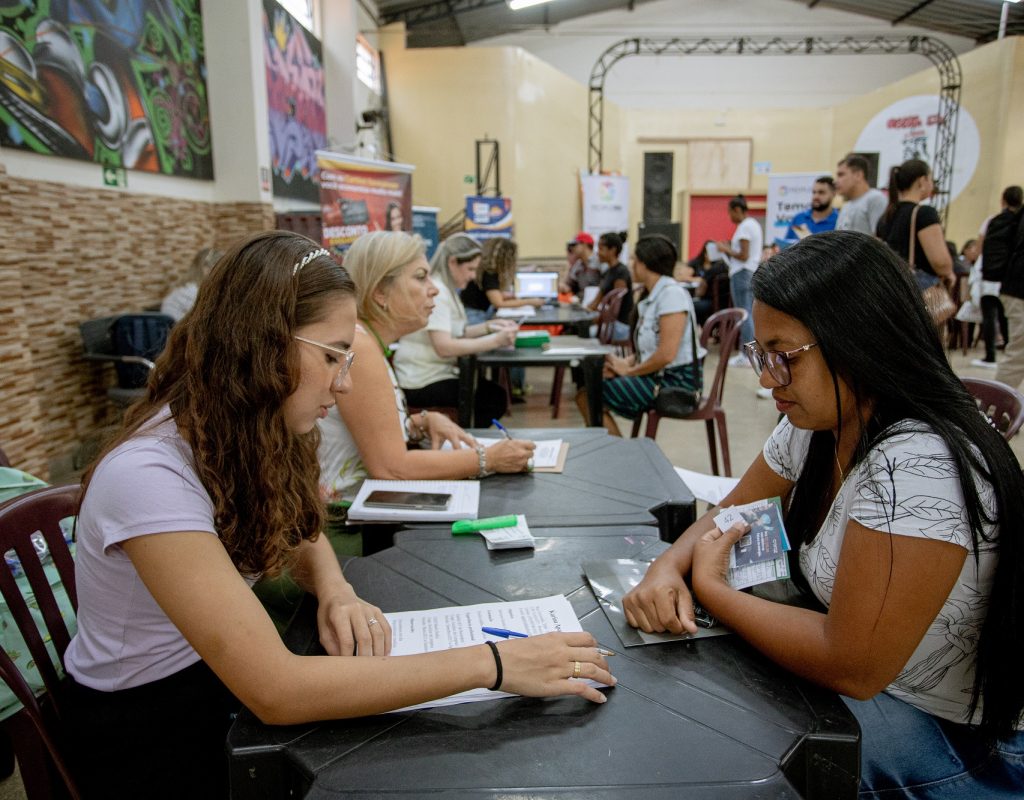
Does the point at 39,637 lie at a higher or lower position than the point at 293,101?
lower

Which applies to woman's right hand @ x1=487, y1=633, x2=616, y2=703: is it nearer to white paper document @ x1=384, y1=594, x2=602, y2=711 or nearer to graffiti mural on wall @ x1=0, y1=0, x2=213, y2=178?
white paper document @ x1=384, y1=594, x2=602, y2=711

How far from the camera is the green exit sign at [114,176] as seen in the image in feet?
14.5

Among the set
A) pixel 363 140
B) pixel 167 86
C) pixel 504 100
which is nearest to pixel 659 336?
pixel 167 86

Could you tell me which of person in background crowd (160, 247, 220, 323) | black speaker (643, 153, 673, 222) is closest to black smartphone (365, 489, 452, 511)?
person in background crowd (160, 247, 220, 323)

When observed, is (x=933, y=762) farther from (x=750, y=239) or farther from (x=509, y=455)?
(x=750, y=239)

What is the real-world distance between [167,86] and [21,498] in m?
4.84

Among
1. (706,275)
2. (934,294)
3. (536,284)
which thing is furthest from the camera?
(706,275)

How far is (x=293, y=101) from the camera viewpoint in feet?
25.0

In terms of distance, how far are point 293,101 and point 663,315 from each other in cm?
570

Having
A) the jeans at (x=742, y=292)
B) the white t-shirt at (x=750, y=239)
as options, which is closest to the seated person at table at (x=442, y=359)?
the jeans at (x=742, y=292)

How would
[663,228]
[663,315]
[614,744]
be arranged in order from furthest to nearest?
[663,228]
[663,315]
[614,744]

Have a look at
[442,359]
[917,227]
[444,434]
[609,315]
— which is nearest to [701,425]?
[609,315]

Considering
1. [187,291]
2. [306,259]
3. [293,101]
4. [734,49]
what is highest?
[734,49]

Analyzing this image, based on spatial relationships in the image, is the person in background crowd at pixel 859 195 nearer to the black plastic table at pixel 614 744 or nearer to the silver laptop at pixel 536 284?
the silver laptop at pixel 536 284
